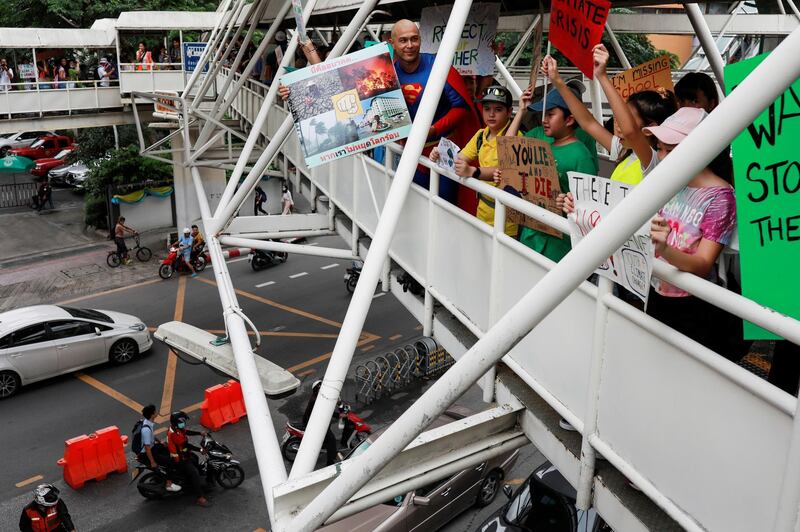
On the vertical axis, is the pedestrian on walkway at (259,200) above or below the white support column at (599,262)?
below

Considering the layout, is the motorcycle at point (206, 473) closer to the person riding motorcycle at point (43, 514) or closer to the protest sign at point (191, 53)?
the person riding motorcycle at point (43, 514)

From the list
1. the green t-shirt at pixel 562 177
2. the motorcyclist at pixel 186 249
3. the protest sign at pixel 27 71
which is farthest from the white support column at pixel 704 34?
the protest sign at pixel 27 71

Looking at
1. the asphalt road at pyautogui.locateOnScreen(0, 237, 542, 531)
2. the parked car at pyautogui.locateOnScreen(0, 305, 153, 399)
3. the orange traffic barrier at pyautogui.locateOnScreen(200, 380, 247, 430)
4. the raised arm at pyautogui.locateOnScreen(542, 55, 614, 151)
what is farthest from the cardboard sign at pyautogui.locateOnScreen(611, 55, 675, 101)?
the parked car at pyautogui.locateOnScreen(0, 305, 153, 399)

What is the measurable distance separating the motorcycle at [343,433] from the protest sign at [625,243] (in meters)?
8.36

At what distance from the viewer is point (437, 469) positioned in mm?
4156

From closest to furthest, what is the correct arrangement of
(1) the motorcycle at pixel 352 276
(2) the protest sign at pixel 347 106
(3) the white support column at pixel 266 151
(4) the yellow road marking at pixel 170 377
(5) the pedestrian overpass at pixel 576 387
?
(5) the pedestrian overpass at pixel 576 387, (2) the protest sign at pixel 347 106, (3) the white support column at pixel 266 151, (4) the yellow road marking at pixel 170 377, (1) the motorcycle at pixel 352 276

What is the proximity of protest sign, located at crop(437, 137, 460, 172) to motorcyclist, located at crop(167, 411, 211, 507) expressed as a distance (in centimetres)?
686

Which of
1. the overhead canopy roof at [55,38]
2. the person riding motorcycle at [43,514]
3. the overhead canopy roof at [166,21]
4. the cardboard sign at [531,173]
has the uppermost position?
the overhead canopy roof at [166,21]

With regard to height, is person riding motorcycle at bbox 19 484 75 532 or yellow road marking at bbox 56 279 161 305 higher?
person riding motorcycle at bbox 19 484 75 532

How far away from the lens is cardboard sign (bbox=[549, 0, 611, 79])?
4848 mm

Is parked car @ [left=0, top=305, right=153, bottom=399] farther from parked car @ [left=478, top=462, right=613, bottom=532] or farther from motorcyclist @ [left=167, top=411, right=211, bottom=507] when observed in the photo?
parked car @ [left=478, top=462, right=613, bottom=532]

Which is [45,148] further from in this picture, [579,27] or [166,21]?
[579,27]

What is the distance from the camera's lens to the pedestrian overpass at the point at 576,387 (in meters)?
2.58

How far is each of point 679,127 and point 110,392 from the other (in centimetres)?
1284
